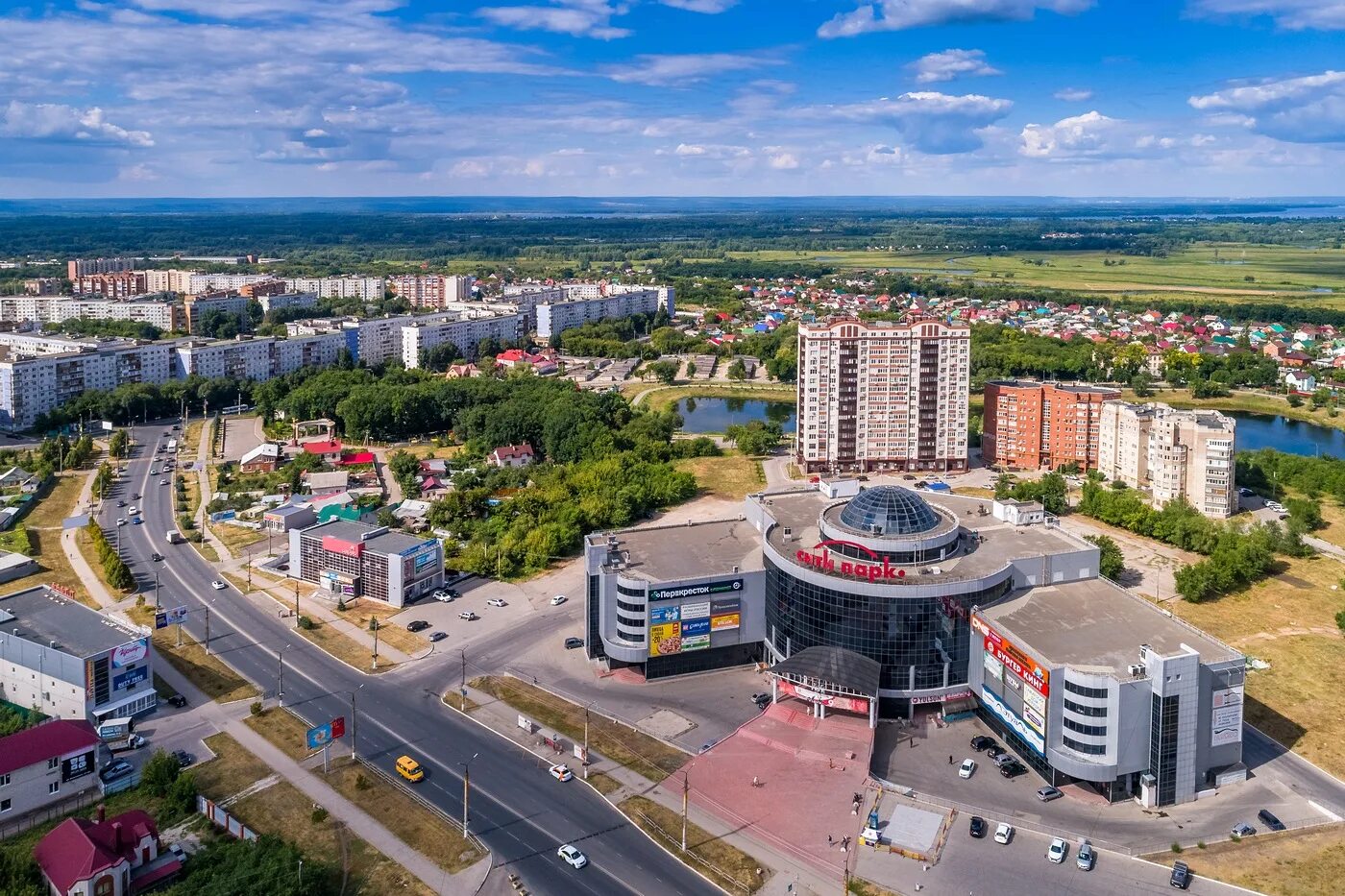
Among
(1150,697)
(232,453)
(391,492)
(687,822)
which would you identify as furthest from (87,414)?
(1150,697)

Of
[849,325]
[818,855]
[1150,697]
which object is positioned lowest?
[818,855]

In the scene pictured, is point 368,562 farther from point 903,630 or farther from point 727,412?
point 727,412

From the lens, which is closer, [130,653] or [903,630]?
[130,653]

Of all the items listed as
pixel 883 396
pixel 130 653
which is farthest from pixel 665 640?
pixel 883 396

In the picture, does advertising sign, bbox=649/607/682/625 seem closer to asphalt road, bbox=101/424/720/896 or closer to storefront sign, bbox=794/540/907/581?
storefront sign, bbox=794/540/907/581

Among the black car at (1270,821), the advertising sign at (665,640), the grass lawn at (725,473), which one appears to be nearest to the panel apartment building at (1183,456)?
the grass lawn at (725,473)

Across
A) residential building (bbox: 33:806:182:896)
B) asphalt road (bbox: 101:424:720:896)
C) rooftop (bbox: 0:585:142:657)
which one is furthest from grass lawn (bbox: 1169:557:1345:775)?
rooftop (bbox: 0:585:142:657)

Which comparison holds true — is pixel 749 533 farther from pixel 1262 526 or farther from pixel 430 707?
pixel 1262 526
